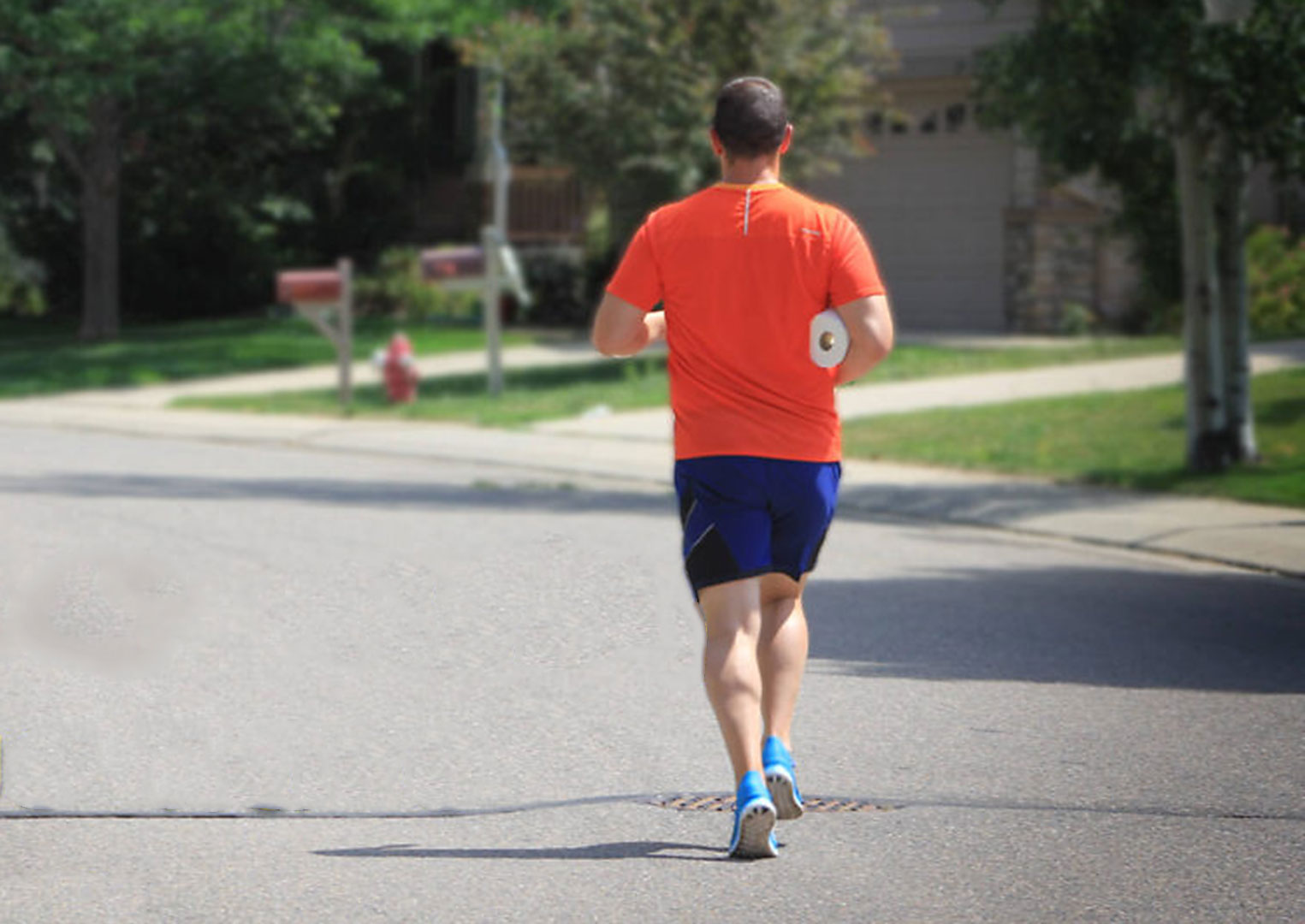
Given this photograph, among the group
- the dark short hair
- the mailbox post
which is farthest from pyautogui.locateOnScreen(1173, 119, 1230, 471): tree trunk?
the dark short hair

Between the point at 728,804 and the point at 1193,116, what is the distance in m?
9.67

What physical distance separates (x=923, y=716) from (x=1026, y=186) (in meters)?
21.1

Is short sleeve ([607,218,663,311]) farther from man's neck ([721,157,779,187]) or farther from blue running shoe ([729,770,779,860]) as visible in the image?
blue running shoe ([729,770,779,860])

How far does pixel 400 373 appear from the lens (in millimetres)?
21406

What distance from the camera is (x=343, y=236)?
1315 inches

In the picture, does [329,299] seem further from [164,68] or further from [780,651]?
[780,651]

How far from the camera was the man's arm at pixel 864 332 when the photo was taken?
5.36 meters

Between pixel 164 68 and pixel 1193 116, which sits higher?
pixel 164 68

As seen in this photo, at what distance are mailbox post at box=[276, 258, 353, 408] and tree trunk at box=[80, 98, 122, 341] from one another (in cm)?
772

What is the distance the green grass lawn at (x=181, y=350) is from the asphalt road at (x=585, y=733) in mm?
12740

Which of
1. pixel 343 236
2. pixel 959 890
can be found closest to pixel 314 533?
pixel 959 890

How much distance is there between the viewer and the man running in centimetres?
536

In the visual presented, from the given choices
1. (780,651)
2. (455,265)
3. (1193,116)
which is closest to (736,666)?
(780,651)

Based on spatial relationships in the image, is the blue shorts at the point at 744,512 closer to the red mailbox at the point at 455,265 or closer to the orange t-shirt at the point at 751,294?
the orange t-shirt at the point at 751,294
